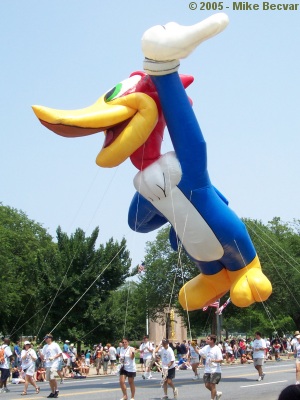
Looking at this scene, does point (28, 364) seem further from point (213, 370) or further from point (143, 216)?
point (143, 216)

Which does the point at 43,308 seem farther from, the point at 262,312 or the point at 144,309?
the point at 262,312

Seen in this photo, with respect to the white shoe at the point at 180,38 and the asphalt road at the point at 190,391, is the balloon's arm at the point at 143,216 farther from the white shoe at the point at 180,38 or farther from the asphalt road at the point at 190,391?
the asphalt road at the point at 190,391

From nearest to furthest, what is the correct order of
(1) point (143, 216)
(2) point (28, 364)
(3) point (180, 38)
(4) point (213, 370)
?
(3) point (180, 38), (1) point (143, 216), (4) point (213, 370), (2) point (28, 364)

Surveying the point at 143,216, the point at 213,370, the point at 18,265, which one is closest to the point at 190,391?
the point at 213,370

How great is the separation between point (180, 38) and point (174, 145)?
1.79 m

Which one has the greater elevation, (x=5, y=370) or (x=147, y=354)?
(x=147, y=354)

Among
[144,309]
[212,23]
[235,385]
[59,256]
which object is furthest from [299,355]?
[144,309]

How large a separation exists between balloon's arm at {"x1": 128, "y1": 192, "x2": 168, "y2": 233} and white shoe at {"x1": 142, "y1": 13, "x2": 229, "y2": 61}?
260 cm

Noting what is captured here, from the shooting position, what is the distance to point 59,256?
3559 cm

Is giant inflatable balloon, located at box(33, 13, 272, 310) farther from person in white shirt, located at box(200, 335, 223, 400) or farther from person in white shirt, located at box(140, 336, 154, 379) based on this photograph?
person in white shirt, located at box(140, 336, 154, 379)

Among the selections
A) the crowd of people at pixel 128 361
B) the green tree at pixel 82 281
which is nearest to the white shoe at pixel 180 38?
the crowd of people at pixel 128 361

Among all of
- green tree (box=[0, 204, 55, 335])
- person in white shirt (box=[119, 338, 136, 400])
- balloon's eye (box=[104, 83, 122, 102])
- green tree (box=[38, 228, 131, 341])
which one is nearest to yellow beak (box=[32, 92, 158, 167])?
balloon's eye (box=[104, 83, 122, 102])

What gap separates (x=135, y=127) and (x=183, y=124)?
0.80m

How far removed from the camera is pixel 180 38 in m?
11.7
